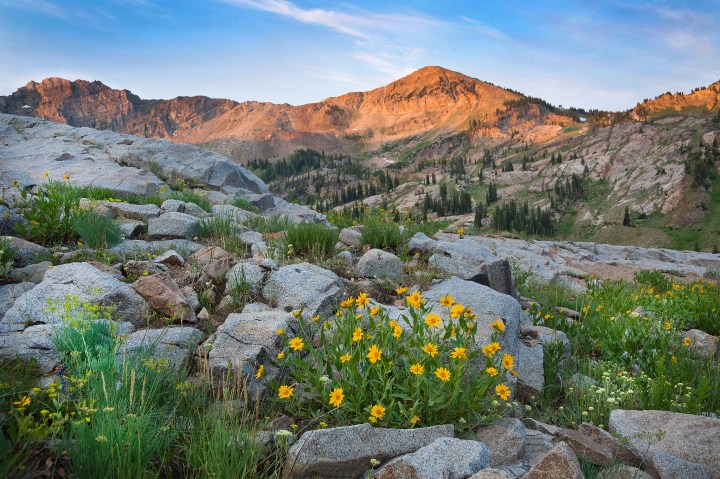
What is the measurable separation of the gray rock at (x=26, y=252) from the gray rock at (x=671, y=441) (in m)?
8.36

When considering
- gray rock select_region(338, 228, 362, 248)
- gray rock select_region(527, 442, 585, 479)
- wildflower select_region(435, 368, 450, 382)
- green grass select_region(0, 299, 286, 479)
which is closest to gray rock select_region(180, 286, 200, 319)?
green grass select_region(0, 299, 286, 479)

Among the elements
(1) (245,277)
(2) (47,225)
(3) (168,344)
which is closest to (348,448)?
(3) (168,344)

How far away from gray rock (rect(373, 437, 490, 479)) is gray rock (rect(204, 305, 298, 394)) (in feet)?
5.55

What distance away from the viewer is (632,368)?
22.9 feet

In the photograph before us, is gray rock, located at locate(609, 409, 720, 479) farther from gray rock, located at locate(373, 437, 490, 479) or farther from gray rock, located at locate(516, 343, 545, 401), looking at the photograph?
gray rock, located at locate(373, 437, 490, 479)

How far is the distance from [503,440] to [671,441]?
173 centimetres

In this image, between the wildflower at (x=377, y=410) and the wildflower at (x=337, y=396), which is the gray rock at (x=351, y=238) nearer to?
the wildflower at (x=337, y=396)

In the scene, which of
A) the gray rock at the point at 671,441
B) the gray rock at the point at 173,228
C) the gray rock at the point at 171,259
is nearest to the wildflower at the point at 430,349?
the gray rock at the point at 671,441

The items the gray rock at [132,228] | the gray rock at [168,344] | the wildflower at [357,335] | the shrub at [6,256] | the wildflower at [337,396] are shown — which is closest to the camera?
the wildflower at [337,396]

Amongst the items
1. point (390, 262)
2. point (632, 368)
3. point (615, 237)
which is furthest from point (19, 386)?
point (615, 237)

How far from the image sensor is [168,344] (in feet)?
15.6

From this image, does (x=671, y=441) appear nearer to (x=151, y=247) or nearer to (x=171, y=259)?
(x=171, y=259)

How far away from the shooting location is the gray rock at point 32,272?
20.4 feet

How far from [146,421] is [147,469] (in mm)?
405
